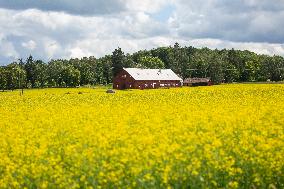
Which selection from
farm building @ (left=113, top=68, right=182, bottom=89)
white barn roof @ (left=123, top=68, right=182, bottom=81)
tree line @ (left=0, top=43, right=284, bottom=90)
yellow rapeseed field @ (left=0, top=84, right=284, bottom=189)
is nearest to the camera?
yellow rapeseed field @ (left=0, top=84, right=284, bottom=189)

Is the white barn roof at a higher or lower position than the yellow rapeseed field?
higher

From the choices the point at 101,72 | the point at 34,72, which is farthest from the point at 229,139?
the point at 101,72

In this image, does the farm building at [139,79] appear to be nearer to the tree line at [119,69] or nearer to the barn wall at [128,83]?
the barn wall at [128,83]

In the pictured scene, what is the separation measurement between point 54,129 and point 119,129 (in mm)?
2806

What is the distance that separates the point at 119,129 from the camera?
15.8 m

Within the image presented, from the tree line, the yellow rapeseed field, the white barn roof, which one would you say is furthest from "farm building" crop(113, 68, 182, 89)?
the yellow rapeseed field

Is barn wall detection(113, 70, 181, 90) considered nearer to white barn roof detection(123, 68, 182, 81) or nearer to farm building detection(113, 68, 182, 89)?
farm building detection(113, 68, 182, 89)

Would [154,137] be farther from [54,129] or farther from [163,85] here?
[163,85]

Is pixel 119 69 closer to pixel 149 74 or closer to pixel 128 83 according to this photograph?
pixel 149 74

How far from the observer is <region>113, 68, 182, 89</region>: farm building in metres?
99.7

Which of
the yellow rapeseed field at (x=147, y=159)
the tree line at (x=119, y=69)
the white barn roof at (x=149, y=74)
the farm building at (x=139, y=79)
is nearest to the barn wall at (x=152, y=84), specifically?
the farm building at (x=139, y=79)

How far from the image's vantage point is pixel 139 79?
99.8m

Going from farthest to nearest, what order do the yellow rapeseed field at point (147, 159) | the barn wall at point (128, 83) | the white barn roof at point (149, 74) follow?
the white barn roof at point (149, 74)
the barn wall at point (128, 83)
the yellow rapeseed field at point (147, 159)

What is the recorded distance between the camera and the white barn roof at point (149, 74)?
332 ft
